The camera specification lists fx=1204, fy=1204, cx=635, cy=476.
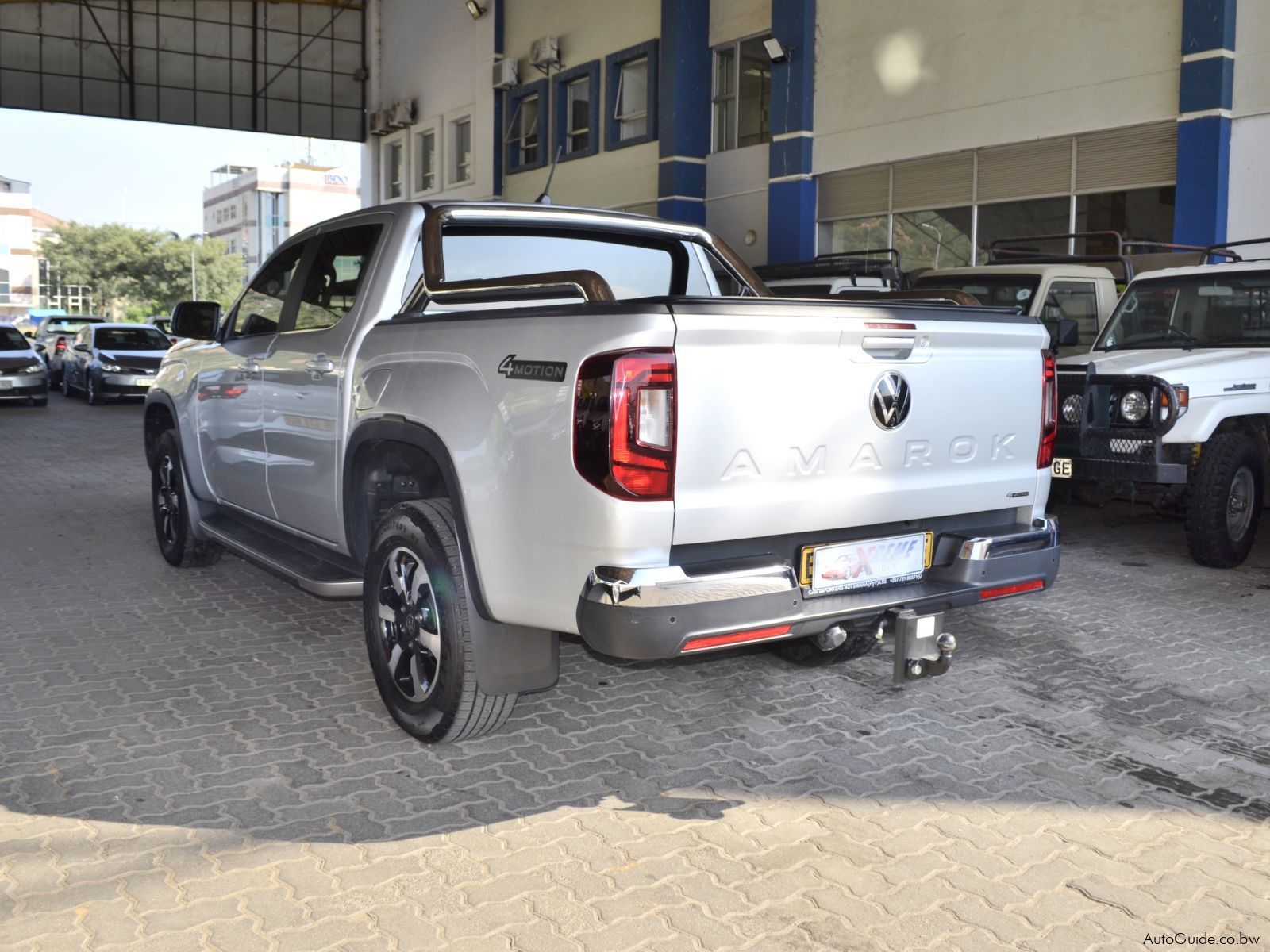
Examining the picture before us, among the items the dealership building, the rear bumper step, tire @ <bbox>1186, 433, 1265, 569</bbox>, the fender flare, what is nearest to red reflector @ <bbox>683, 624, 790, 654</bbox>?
the rear bumper step

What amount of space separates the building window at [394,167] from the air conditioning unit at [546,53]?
759 centimetres

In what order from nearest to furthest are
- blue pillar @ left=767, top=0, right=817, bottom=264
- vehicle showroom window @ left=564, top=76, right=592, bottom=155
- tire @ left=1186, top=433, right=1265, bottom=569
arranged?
tire @ left=1186, top=433, right=1265, bottom=569 < blue pillar @ left=767, top=0, right=817, bottom=264 < vehicle showroom window @ left=564, top=76, right=592, bottom=155

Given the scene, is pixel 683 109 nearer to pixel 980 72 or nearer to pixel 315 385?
pixel 980 72

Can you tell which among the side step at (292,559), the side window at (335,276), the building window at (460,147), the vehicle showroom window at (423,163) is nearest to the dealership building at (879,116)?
the building window at (460,147)

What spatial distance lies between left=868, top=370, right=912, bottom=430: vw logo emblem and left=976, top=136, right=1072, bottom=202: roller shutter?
12.5 m

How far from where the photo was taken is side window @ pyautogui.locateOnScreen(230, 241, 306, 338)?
224 inches

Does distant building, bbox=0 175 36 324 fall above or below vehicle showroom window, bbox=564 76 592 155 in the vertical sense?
above

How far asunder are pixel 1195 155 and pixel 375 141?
23.7 m

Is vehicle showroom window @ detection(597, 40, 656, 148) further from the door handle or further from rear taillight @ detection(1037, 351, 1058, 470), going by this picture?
rear taillight @ detection(1037, 351, 1058, 470)

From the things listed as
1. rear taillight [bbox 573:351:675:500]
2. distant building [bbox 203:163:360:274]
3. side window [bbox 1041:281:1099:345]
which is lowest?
rear taillight [bbox 573:351:675:500]

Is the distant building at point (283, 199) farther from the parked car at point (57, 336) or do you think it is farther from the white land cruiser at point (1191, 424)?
the white land cruiser at point (1191, 424)

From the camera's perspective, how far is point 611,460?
11.0ft

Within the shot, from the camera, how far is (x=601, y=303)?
3482 mm

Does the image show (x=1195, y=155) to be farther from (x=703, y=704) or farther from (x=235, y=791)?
(x=235, y=791)
